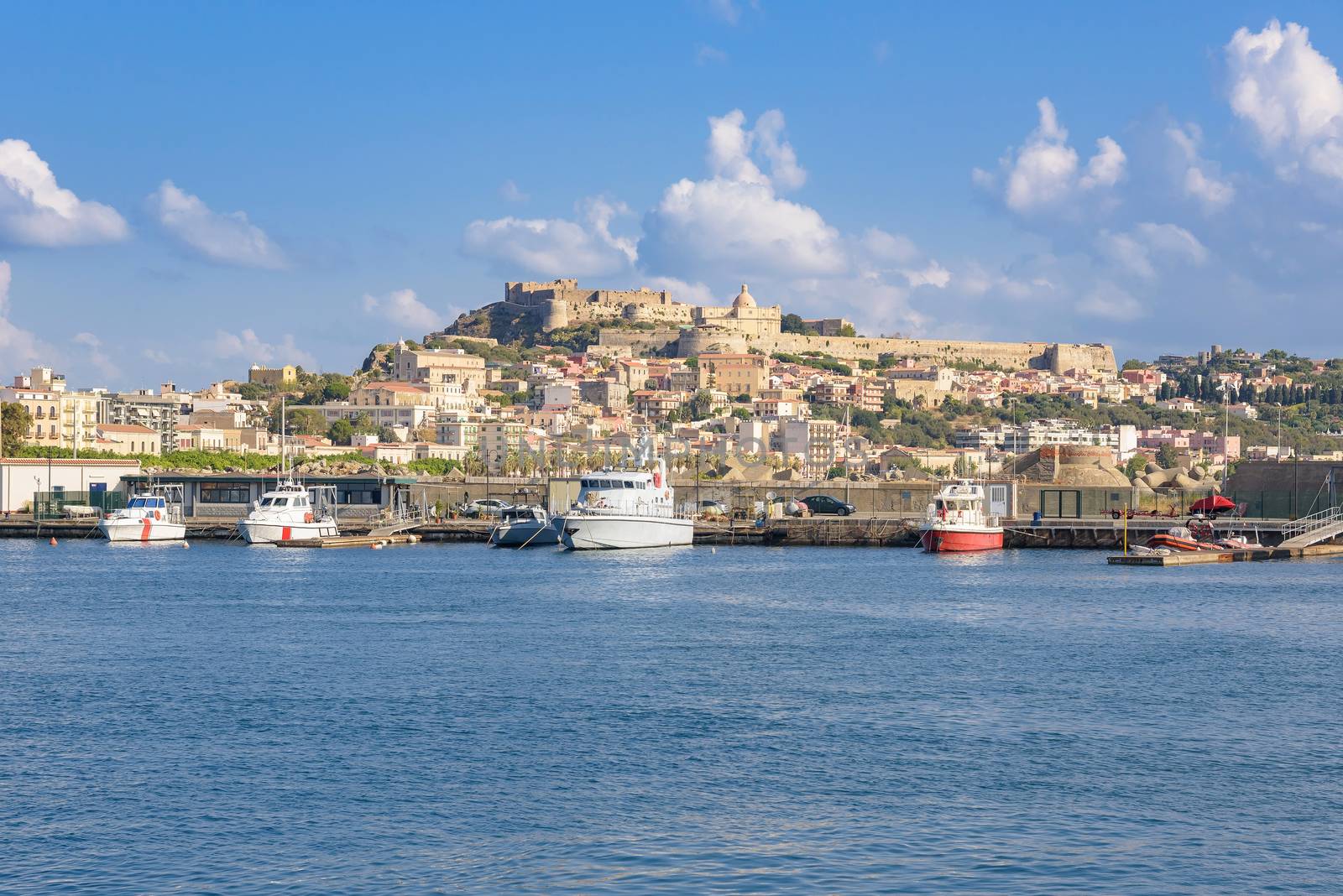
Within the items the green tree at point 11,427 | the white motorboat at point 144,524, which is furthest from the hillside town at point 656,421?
the white motorboat at point 144,524

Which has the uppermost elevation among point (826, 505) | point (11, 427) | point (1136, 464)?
point (11, 427)

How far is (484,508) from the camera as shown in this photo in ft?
240

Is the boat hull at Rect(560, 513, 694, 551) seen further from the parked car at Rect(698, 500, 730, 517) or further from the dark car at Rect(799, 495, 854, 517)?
the dark car at Rect(799, 495, 854, 517)

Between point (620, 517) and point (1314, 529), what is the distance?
75.4ft

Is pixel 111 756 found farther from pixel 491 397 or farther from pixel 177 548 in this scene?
pixel 491 397

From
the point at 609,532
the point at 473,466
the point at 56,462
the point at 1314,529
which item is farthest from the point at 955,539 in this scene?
the point at 473,466

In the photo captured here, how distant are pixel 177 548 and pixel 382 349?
461 feet

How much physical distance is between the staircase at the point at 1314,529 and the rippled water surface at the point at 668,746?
1886cm

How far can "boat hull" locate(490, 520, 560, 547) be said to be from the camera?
60719mm

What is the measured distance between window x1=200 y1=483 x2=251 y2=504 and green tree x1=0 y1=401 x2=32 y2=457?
18236 millimetres

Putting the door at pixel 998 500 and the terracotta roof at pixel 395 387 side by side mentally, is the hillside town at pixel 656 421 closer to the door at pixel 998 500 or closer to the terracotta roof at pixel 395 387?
the terracotta roof at pixel 395 387

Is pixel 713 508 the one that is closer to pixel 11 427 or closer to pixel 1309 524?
pixel 1309 524

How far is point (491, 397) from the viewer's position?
175 m

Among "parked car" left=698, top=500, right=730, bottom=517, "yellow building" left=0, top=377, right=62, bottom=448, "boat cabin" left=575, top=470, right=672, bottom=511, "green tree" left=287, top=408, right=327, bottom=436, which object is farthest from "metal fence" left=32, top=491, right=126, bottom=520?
"green tree" left=287, top=408, right=327, bottom=436
